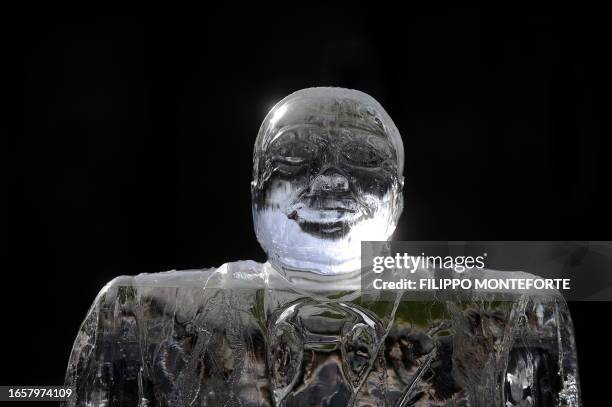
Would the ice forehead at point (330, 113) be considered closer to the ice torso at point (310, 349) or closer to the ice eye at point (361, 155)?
the ice eye at point (361, 155)

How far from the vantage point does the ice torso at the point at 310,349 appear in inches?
76.9

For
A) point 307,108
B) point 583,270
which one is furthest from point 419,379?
point 307,108

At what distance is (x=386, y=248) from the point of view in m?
1.98

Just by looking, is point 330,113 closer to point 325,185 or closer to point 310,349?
point 325,185

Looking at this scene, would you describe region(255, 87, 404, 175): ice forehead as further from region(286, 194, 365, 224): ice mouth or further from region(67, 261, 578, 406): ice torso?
region(67, 261, 578, 406): ice torso

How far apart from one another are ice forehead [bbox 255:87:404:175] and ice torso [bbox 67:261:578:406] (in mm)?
237

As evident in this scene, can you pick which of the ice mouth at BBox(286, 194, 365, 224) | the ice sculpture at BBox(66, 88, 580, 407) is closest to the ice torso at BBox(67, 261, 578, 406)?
the ice sculpture at BBox(66, 88, 580, 407)

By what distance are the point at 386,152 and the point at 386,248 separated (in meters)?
0.16

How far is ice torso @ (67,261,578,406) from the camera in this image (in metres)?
1.95

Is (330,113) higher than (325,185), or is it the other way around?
(330,113)

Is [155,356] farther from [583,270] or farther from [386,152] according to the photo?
[583,270]

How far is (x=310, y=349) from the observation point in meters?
1.95

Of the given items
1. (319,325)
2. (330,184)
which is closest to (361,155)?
(330,184)

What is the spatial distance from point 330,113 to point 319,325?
1.10ft
